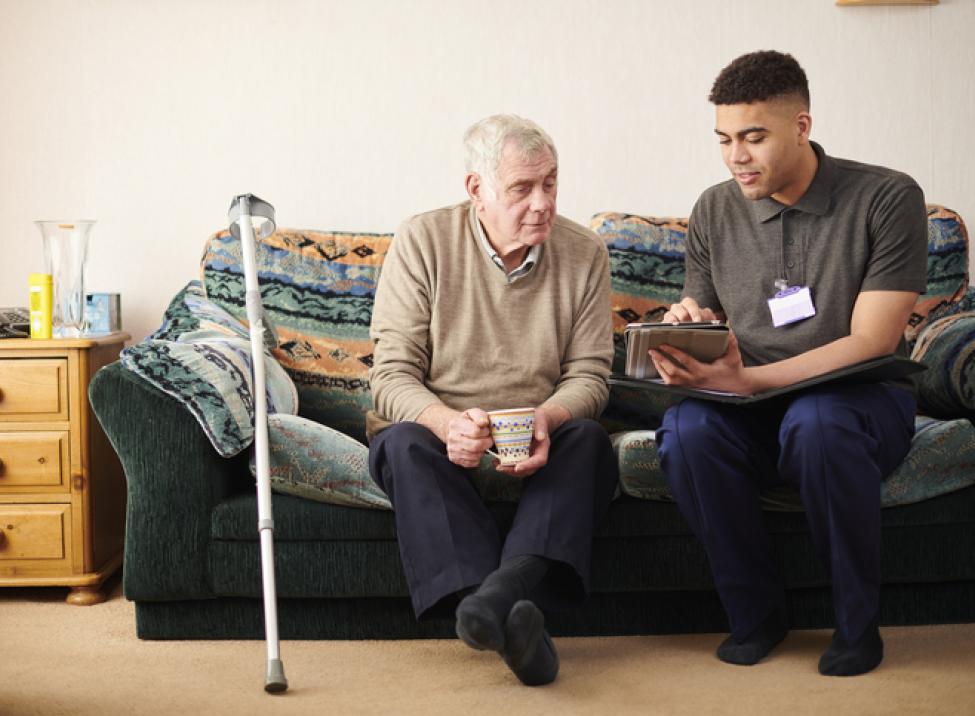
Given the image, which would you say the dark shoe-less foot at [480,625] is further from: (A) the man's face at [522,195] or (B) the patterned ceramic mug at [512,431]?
(A) the man's face at [522,195]

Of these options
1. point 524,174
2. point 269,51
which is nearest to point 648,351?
point 524,174

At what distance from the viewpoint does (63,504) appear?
97.7 inches

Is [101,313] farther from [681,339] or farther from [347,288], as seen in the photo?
[681,339]

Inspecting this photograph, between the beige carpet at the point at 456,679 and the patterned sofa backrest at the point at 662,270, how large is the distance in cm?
82

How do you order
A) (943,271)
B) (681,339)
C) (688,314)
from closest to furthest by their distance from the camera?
(681,339) → (688,314) → (943,271)

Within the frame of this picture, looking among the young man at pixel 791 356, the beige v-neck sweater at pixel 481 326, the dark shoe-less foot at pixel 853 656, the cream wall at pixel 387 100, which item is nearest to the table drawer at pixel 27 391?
the cream wall at pixel 387 100

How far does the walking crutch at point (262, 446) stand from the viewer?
1836mm

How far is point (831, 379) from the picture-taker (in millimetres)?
1864

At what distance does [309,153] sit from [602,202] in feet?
2.80

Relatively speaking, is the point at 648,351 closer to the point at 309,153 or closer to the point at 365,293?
the point at 365,293

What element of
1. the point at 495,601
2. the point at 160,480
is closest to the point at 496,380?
the point at 495,601

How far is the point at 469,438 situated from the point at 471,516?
0.14 m

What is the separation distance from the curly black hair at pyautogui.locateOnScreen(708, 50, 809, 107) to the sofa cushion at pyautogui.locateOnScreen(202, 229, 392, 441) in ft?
3.28

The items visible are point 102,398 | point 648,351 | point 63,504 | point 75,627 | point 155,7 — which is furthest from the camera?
point 155,7
